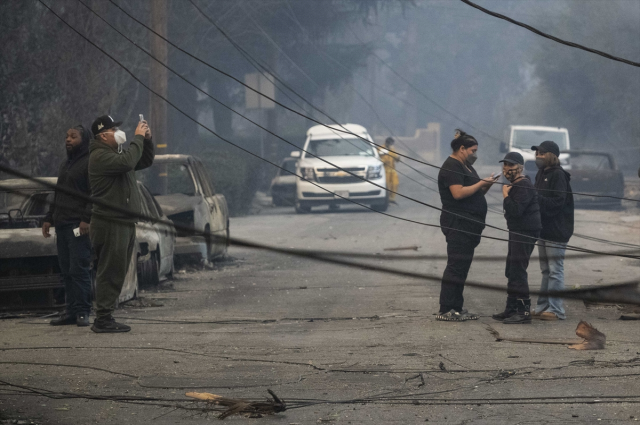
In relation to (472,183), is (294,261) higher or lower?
lower

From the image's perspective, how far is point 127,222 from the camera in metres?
7.68

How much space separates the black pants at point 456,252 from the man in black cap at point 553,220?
0.71 m

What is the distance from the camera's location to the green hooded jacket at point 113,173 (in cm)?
772

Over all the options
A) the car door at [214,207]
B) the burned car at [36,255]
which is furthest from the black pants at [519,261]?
the car door at [214,207]

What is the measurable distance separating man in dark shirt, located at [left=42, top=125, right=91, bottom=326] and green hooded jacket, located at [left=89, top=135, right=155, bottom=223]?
0.37 m

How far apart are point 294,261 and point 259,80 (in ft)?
47.6

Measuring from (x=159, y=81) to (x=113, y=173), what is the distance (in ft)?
33.8

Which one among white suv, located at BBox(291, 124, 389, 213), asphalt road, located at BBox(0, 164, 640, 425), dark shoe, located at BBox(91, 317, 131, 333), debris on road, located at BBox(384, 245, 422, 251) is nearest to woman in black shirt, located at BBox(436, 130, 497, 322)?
asphalt road, located at BBox(0, 164, 640, 425)

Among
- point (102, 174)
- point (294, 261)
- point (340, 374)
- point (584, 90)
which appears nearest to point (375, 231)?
point (294, 261)

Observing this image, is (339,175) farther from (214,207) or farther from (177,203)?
(177,203)

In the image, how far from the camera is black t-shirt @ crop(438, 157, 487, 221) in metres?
8.26

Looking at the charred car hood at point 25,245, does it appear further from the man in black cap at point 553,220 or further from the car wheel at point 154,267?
the man in black cap at point 553,220

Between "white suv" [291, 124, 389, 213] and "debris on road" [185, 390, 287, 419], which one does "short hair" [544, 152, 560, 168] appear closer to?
"debris on road" [185, 390, 287, 419]

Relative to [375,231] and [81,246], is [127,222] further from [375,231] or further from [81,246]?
[375,231]
